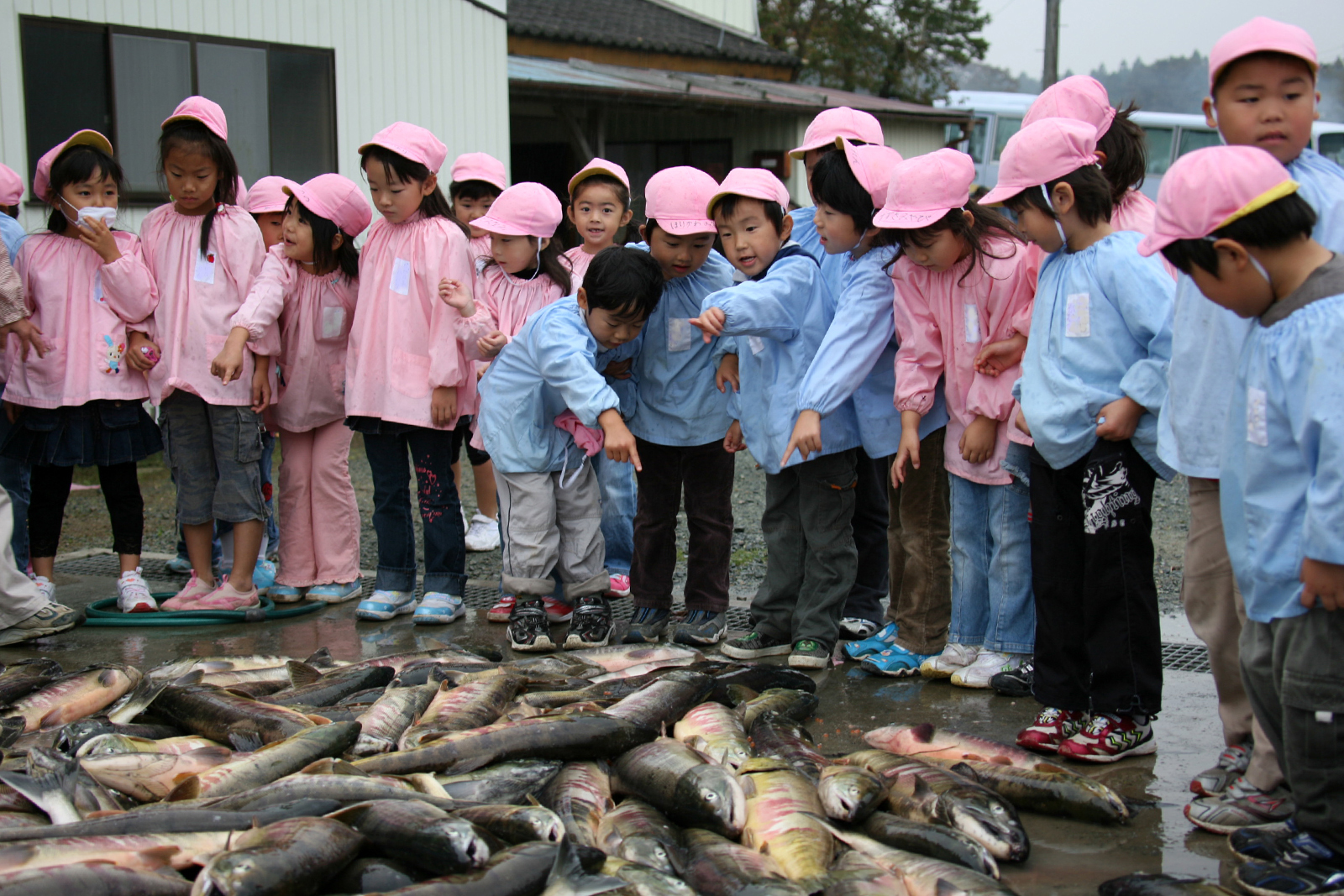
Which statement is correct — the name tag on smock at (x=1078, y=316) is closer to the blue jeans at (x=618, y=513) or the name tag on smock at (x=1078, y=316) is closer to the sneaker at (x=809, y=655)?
the sneaker at (x=809, y=655)

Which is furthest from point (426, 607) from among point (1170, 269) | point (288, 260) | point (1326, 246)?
point (1326, 246)

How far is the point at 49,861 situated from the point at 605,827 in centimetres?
133

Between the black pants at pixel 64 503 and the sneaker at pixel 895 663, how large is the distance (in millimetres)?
3859

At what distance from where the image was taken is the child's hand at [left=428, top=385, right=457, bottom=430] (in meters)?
5.46

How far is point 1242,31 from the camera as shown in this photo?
10.4ft

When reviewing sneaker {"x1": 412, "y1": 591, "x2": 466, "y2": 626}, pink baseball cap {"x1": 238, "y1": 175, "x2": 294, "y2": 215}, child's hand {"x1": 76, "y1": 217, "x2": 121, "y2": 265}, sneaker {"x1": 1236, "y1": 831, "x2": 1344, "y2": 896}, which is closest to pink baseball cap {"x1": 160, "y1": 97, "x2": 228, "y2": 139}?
child's hand {"x1": 76, "y1": 217, "x2": 121, "y2": 265}

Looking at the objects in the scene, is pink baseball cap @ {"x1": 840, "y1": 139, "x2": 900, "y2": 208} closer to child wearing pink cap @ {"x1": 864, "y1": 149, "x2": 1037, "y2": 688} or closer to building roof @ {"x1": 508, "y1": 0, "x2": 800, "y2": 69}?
child wearing pink cap @ {"x1": 864, "y1": 149, "x2": 1037, "y2": 688}

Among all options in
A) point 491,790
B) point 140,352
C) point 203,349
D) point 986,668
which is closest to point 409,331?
point 203,349

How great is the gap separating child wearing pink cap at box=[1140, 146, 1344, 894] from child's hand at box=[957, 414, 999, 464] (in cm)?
141

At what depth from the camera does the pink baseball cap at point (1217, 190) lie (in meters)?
2.64

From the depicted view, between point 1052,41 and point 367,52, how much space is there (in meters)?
14.5

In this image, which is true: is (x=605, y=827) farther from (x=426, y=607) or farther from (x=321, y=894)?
(x=426, y=607)

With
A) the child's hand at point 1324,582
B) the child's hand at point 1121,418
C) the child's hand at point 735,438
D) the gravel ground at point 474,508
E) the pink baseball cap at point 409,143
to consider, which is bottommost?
the gravel ground at point 474,508

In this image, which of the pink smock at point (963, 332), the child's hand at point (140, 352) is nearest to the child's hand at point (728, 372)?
the pink smock at point (963, 332)
